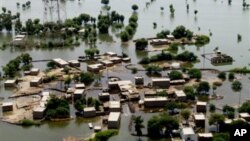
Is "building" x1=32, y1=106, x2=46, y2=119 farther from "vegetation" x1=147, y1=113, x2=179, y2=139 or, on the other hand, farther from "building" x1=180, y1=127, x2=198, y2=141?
"building" x1=180, y1=127, x2=198, y2=141

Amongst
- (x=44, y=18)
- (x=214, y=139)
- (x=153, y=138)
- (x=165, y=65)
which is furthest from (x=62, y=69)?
(x=44, y=18)

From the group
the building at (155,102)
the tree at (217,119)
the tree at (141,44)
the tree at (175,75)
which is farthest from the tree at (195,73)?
the tree at (141,44)

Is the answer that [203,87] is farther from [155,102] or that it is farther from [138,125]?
[138,125]

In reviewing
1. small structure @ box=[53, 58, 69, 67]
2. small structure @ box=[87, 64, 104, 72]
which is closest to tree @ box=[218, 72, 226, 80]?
small structure @ box=[87, 64, 104, 72]

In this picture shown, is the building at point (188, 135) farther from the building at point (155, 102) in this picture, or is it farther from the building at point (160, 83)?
the building at point (160, 83)

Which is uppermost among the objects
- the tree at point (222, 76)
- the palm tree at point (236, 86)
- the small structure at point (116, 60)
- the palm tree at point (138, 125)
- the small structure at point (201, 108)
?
the small structure at point (116, 60)
